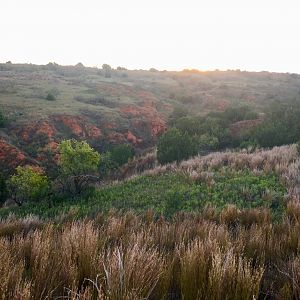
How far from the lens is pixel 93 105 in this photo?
38500 mm

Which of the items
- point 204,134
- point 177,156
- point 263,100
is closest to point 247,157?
point 177,156

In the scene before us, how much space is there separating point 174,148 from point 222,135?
29.7 feet

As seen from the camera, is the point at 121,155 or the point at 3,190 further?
the point at 121,155

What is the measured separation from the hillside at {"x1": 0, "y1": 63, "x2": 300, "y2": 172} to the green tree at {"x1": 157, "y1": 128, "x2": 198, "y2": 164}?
296 inches

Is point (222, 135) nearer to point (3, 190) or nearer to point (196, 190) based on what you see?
point (196, 190)

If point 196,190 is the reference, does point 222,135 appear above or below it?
below

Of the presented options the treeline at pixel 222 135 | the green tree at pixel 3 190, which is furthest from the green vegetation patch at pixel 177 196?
the treeline at pixel 222 135

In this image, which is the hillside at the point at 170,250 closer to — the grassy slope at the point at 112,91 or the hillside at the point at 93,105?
the hillside at the point at 93,105

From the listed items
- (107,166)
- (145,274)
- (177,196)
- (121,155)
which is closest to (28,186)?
(177,196)

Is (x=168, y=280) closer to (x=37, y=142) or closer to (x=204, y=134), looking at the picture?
(x=37, y=142)

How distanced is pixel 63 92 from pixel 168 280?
41761 millimetres

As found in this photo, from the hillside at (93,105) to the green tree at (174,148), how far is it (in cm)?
751

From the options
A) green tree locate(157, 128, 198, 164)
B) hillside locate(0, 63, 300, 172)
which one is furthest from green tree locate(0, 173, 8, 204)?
green tree locate(157, 128, 198, 164)

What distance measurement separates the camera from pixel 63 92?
141ft
